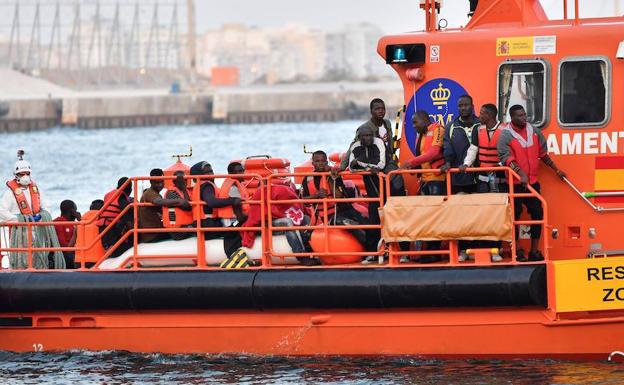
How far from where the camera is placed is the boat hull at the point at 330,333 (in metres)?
10.6

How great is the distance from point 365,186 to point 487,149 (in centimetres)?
117

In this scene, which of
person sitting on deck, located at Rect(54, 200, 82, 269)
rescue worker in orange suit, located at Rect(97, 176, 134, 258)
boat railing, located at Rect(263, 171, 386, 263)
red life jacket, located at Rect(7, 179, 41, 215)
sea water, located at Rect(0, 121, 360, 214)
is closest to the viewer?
boat railing, located at Rect(263, 171, 386, 263)

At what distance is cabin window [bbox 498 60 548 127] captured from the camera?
11055mm

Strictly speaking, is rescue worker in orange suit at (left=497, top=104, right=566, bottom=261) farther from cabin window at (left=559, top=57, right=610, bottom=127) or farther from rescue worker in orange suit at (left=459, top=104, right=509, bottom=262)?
cabin window at (left=559, top=57, right=610, bottom=127)

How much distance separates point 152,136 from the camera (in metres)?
78.6

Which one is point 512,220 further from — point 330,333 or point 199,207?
point 199,207

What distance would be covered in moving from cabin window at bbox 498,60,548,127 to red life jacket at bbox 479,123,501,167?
31 centimetres

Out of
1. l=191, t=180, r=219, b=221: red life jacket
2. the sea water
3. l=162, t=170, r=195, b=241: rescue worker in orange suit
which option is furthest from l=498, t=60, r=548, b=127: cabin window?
the sea water

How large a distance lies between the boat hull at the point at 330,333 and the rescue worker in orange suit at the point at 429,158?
682 mm

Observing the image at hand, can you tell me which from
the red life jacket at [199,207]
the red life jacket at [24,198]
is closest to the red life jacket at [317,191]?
the red life jacket at [199,207]

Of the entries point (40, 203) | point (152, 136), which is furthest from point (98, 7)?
point (40, 203)

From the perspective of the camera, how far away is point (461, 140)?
10969 mm

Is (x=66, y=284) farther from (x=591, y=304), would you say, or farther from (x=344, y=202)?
(x=591, y=304)

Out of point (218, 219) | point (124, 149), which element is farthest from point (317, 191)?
point (124, 149)
